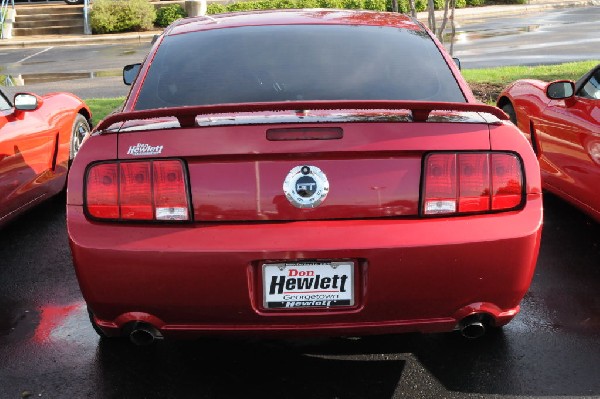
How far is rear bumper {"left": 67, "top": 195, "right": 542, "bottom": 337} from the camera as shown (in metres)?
2.61

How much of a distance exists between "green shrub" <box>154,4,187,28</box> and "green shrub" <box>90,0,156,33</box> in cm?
61

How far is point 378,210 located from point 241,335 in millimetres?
741

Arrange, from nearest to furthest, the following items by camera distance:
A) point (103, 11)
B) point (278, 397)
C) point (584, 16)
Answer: point (278, 397), point (103, 11), point (584, 16)

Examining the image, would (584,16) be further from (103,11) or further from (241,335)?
(241,335)

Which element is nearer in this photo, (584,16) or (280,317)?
(280,317)

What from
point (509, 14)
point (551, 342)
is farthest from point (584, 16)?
point (551, 342)

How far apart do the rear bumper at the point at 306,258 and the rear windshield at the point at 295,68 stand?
81 centimetres

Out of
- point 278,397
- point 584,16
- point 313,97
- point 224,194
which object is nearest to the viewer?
point 224,194

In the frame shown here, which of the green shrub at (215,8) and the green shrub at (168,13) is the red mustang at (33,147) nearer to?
the green shrub at (215,8)

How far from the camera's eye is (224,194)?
105 inches

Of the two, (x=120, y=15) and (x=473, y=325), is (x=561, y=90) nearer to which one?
(x=473, y=325)

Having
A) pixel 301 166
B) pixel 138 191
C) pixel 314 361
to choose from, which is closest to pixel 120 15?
pixel 314 361

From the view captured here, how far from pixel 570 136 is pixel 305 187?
9.09 ft

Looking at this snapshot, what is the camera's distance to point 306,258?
2605mm
